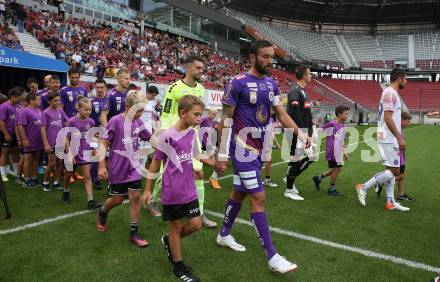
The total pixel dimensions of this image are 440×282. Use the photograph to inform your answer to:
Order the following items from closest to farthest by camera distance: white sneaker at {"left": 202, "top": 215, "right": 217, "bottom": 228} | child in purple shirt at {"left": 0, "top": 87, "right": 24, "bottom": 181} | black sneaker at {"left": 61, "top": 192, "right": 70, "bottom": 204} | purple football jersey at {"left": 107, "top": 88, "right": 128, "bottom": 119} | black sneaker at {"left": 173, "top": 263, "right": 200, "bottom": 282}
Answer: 1. black sneaker at {"left": 173, "top": 263, "right": 200, "bottom": 282}
2. white sneaker at {"left": 202, "top": 215, "right": 217, "bottom": 228}
3. black sneaker at {"left": 61, "top": 192, "right": 70, "bottom": 204}
4. purple football jersey at {"left": 107, "top": 88, "right": 128, "bottom": 119}
5. child in purple shirt at {"left": 0, "top": 87, "right": 24, "bottom": 181}

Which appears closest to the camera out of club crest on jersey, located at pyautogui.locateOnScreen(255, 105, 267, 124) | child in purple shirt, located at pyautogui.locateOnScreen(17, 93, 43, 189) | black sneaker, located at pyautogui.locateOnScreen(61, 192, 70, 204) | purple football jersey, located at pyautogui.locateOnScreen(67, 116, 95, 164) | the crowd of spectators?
club crest on jersey, located at pyautogui.locateOnScreen(255, 105, 267, 124)

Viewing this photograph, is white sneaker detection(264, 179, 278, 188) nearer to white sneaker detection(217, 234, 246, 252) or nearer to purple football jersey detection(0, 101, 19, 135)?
white sneaker detection(217, 234, 246, 252)

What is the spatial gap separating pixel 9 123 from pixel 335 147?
6979 mm

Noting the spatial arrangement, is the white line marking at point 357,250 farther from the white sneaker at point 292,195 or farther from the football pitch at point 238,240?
the white sneaker at point 292,195

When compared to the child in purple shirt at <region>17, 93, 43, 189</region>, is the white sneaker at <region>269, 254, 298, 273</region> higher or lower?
lower

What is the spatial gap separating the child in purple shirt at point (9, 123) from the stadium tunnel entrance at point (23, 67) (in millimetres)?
3544

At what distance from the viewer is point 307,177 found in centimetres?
985

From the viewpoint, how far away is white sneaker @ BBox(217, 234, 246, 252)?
4504 millimetres

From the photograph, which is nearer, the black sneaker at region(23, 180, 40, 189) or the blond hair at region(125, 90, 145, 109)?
the blond hair at region(125, 90, 145, 109)

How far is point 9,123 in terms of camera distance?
804cm

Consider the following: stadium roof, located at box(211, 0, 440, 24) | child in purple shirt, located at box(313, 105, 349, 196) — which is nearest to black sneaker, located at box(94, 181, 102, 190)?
child in purple shirt, located at box(313, 105, 349, 196)

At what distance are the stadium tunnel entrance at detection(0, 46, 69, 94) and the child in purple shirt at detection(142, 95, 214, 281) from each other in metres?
9.51

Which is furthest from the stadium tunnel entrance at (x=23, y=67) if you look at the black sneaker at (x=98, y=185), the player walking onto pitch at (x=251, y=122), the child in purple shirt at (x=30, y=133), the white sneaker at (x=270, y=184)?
the player walking onto pitch at (x=251, y=122)

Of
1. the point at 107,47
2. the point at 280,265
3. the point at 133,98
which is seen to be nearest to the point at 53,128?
the point at 133,98
